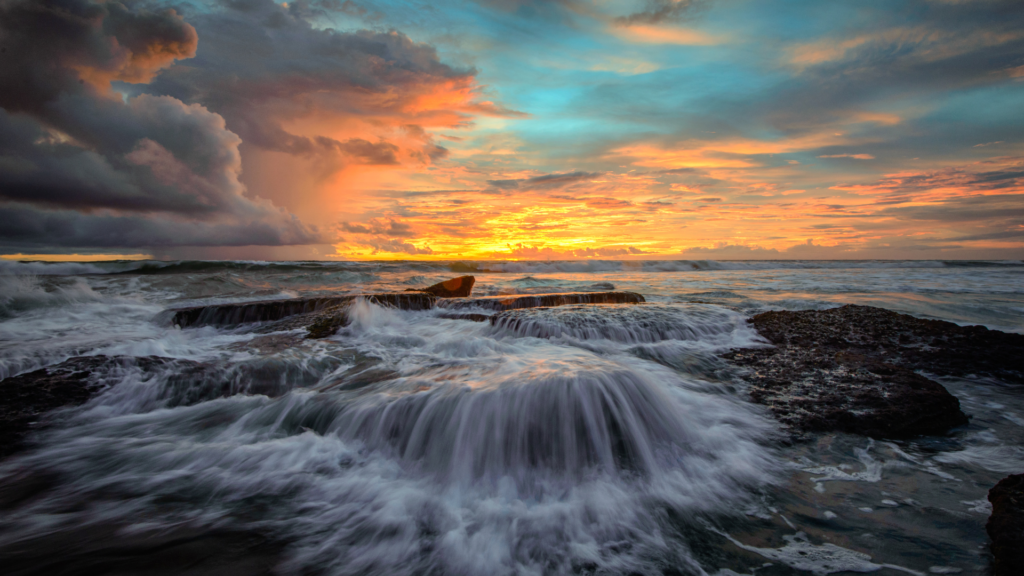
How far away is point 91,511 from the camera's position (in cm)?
293

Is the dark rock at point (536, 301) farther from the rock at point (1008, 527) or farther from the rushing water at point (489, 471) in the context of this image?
the rock at point (1008, 527)

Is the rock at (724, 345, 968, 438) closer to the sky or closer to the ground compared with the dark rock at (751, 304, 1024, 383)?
closer to the ground

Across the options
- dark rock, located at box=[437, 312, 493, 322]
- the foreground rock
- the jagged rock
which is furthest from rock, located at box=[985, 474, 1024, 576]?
the jagged rock

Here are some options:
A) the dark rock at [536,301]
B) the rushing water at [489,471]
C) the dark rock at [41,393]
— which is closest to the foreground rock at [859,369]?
the rushing water at [489,471]

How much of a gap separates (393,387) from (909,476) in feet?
16.9

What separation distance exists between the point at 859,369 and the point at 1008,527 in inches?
138

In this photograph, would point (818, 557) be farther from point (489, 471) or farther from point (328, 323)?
point (328, 323)

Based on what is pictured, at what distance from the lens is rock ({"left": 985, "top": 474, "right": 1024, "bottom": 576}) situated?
197 cm

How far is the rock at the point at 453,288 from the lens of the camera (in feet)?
44.2

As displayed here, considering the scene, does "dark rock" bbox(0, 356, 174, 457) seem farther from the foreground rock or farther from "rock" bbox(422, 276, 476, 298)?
"rock" bbox(422, 276, 476, 298)

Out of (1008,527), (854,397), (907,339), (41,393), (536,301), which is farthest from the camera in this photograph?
(536,301)

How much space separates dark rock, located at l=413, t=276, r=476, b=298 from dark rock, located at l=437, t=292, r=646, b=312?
1.82m

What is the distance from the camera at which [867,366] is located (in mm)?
5137

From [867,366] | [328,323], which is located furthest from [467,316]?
[867,366]
